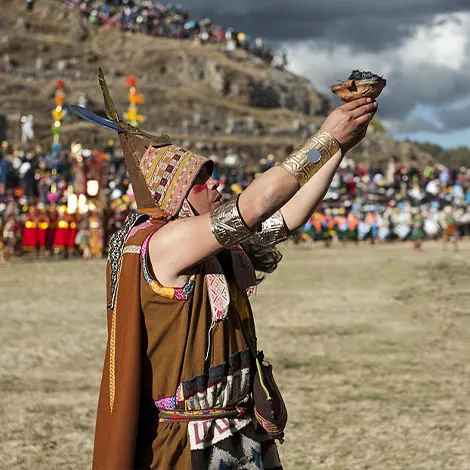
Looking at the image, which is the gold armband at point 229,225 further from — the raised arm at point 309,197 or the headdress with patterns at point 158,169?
the raised arm at point 309,197

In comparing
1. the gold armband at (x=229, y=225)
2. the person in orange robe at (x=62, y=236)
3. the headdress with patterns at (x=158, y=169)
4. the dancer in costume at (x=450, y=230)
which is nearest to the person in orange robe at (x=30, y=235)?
the person in orange robe at (x=62, y=236)

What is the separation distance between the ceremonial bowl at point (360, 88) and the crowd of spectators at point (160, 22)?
200ft

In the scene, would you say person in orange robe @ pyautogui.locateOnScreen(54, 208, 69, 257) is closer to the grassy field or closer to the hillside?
the grassy field

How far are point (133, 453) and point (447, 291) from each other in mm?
11292

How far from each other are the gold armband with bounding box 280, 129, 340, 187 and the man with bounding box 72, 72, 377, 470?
0.02 m

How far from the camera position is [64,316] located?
10531 millimetres

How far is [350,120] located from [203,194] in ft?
1.62

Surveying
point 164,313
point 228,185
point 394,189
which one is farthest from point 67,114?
point 164,313

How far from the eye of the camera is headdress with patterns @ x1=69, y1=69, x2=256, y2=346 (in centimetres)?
237

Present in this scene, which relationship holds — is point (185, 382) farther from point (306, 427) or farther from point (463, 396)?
point (463, 396)

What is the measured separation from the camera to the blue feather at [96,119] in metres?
2.61

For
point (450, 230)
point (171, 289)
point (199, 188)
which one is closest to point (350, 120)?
point (199, 188)

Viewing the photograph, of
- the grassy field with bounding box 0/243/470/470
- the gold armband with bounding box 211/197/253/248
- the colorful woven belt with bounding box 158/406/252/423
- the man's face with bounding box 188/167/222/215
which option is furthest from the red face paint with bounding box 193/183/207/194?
the grassy field with bounding box 0/243/470/470

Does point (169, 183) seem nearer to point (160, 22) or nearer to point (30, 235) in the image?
point (30, 235)
